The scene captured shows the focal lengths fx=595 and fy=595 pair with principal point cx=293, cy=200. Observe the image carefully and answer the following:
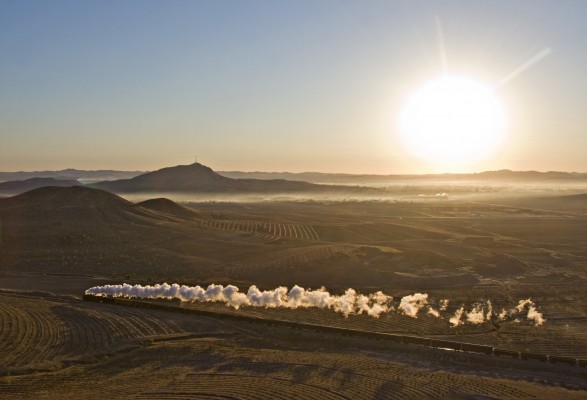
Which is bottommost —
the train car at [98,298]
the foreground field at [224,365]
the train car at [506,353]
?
the foreground field at [224,365]

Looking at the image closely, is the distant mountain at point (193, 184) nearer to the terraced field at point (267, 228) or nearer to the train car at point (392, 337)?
the terraced field at point (267, 228)

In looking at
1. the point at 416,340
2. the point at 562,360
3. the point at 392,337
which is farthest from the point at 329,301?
the point at 562,360

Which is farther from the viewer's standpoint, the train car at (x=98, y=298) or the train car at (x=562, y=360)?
the train car at (x=98, y=298)

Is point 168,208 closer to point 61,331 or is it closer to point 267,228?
point 267,228

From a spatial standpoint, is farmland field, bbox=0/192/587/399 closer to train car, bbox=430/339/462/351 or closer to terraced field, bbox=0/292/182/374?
terraced field, bbox=0/292/182/374

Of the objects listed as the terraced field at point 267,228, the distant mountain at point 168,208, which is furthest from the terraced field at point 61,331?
the distant mountain at point 168,208

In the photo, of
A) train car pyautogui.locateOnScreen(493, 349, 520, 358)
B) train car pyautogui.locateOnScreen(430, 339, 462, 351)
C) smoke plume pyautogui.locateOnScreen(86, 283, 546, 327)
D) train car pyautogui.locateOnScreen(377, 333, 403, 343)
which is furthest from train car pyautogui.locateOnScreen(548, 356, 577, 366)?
smoke plume pyautogui.locateOnScreen(86, 283, 546, 327)
